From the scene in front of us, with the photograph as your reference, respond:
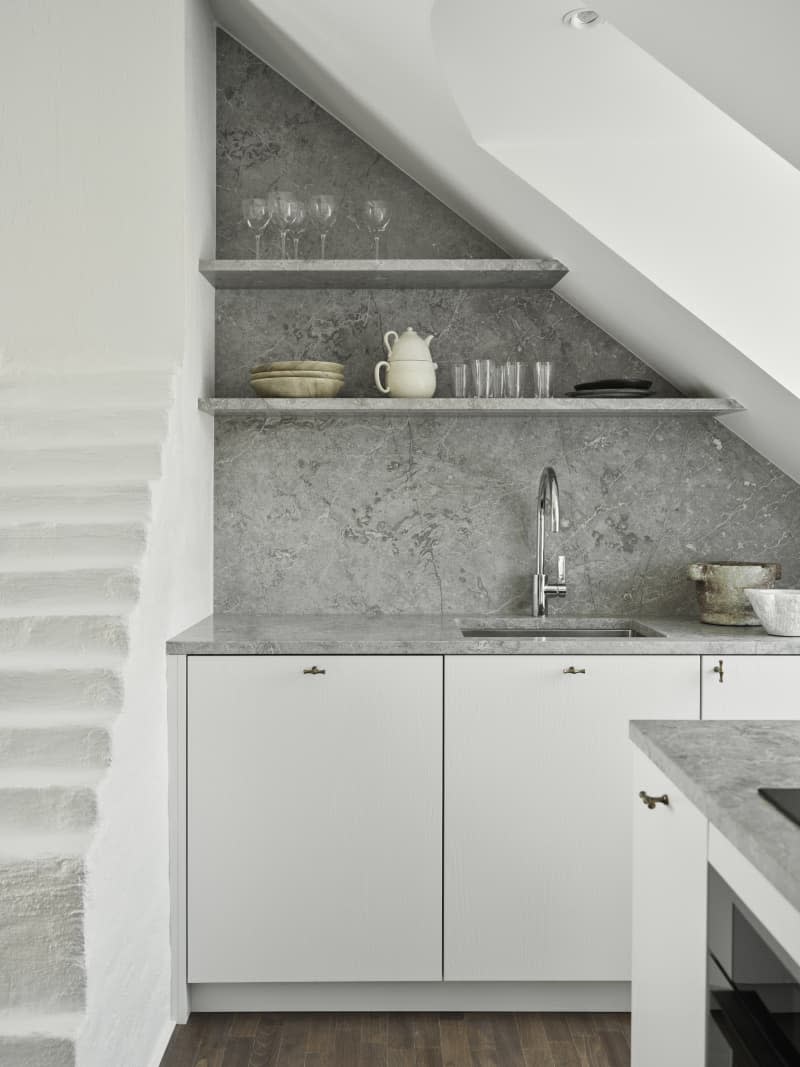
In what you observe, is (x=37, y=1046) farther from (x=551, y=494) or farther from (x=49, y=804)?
(x=551, y=494)

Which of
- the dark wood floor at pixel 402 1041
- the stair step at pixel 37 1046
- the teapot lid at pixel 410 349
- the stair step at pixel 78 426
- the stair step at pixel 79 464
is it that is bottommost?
the dark wood floor at pixel 402 1041

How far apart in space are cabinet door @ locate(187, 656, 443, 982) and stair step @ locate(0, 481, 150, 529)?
1.37 ft

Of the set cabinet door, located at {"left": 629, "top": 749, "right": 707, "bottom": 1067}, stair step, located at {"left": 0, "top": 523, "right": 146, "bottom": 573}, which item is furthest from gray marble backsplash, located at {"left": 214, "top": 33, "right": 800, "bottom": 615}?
cabinet door, located at {"left": 629, "top": 749, "right": 707, "bottom": 1067}

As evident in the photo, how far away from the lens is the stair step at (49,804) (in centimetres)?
190

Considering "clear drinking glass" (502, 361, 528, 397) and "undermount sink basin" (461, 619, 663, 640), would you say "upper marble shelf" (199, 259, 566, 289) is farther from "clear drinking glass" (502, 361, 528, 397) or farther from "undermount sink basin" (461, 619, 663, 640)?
"undermount sink basin" (461, 619, 663, 640)

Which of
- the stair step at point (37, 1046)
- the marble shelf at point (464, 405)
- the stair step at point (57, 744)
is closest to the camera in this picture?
the stair step at point (37, 1046)

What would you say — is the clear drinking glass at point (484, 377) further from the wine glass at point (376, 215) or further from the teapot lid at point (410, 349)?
the wine glass at point (376, 215)

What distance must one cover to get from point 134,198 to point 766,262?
1713mm

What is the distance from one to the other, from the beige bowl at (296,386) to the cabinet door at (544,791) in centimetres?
91

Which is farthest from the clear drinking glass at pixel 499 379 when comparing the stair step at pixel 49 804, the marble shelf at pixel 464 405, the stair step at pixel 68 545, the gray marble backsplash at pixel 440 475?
the stair step at pixel 49 804

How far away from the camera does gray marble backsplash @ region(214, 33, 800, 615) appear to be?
3.08 meters

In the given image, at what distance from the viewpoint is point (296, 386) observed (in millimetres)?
2791

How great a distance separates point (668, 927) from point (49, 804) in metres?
1.21

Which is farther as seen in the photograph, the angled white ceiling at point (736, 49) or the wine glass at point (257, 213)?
the wine glass at point (257, 213)
